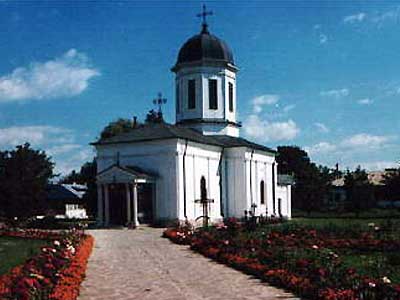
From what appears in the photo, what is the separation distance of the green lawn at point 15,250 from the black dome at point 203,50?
71.4 feet

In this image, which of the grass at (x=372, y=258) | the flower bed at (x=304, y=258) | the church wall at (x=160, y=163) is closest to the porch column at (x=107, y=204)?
the church wall at (x=160, y=163)

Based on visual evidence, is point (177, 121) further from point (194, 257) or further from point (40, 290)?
point (40, 290)

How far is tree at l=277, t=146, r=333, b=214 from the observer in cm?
6178

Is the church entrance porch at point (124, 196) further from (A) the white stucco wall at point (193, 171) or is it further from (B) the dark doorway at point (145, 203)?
(A) the white stucco wall at point (193, 171)

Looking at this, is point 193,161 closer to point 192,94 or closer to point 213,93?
point 192,94

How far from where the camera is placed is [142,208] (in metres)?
35.3

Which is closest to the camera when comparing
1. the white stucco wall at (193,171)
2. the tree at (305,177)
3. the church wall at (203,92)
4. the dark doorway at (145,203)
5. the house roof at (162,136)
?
the white stucco wall at (193,171)

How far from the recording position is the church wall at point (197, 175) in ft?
116

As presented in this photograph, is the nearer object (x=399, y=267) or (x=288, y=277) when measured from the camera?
(x=288, y=277)

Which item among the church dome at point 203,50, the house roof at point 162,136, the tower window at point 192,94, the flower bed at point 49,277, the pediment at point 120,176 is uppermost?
the church dome at point 203,50

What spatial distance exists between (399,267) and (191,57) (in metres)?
31.3

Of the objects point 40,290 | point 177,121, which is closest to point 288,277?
Answer: point 40,290

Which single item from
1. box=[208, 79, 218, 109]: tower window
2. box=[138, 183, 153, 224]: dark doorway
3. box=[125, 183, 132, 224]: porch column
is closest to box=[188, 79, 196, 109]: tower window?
box=[208, 79, 218, 109]: tower window

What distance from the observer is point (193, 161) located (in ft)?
121
